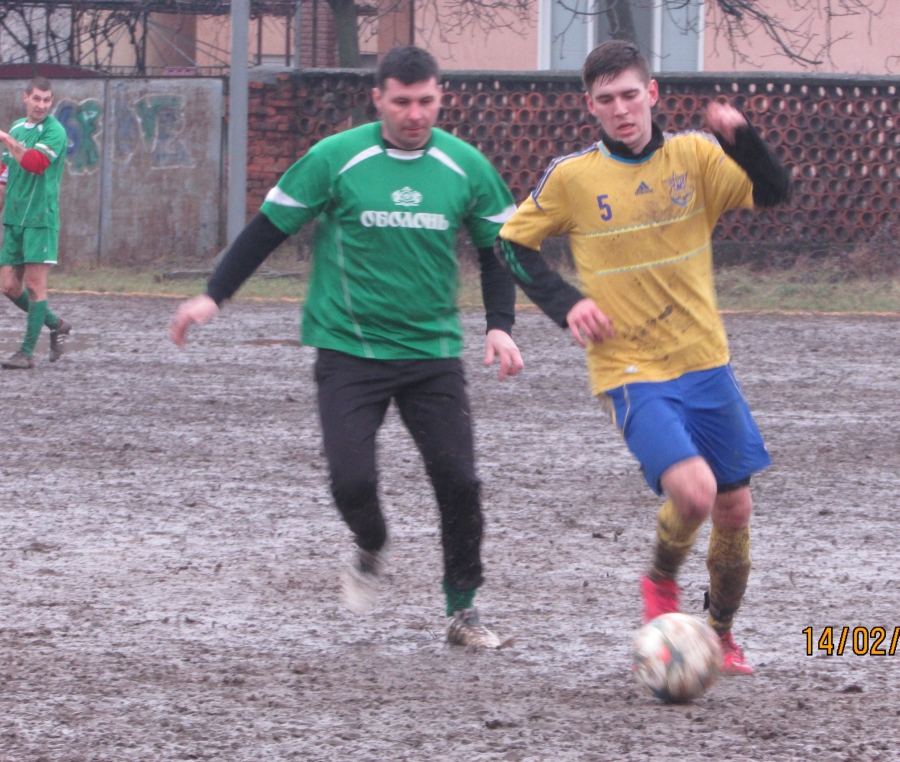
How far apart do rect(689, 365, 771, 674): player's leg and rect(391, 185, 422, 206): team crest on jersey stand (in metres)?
1.08

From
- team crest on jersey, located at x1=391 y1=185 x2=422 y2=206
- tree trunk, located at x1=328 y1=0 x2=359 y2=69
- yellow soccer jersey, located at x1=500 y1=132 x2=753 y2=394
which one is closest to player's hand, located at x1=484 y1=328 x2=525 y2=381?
yellow soccer jersey, located at x1=500 y1=132 x2=753 y2=394

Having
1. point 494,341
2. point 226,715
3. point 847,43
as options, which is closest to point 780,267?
point 847,43

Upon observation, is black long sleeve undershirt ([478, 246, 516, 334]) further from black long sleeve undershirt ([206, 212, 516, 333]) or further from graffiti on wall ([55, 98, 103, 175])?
graffiti on wall ([55, 98, 103, 175])

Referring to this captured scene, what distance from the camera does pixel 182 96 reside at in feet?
63.1

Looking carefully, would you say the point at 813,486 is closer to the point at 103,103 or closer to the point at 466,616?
the point at 466,616

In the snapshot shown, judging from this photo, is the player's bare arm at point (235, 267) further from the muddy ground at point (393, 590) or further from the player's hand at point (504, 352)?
the muddy ground at point (393, 590)

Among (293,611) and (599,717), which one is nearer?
(599,717)

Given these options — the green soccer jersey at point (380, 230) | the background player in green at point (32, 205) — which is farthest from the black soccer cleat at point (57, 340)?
the green soccer jersey at point (380, 230)

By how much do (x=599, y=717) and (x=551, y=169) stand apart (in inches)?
67.4

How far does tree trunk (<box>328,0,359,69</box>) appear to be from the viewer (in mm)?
20391

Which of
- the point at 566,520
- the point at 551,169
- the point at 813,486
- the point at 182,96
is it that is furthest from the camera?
the point at 182,96

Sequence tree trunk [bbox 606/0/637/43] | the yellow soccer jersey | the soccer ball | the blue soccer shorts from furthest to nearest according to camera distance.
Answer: tree trunk [bbox 606/0/637/43]
the yellow soccer jersey
the blue soccer shorts
the soccer ball

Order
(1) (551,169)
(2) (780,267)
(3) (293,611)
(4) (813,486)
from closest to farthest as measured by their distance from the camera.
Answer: (1) (551,169)
(3) (293,611)
(4) (813,486)
(2) (780,267)

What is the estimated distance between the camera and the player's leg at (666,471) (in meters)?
4.20
